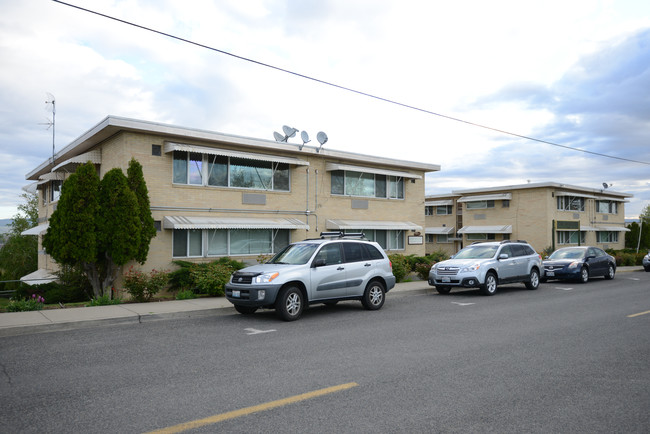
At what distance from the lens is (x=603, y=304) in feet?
43.1

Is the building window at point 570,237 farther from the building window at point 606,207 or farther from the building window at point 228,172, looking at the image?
the building window at point 228,172

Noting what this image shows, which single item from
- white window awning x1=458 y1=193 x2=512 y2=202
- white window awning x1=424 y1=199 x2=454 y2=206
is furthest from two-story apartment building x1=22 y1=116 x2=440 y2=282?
white window awning x1=424 y1=199 x2=454 y2=206

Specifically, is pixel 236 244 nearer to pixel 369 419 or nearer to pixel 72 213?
pixel 72 213

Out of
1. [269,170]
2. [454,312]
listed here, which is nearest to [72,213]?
[269,170]

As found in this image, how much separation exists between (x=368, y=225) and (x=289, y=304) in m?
12.0

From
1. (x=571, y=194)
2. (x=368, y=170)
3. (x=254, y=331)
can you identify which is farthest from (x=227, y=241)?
(x=571, y=194)

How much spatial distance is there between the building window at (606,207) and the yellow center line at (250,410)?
4687cm

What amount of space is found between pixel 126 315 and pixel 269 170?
32.5ft

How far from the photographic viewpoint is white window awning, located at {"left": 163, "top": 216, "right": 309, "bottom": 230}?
52.5ft

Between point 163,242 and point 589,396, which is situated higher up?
point 163,242

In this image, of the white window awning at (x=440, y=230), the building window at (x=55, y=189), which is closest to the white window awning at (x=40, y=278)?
the building window at (x=55, y=189)

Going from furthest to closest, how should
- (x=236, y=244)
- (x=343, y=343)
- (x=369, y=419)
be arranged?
1. (x=236, y=244)
2. (x=343, y=343)
3. (x=369, y=419)

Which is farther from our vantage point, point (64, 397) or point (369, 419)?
point (64, 397)

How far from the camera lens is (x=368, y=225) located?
2202cm
